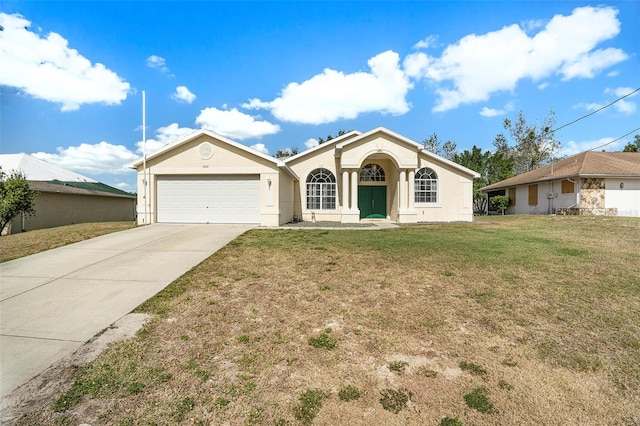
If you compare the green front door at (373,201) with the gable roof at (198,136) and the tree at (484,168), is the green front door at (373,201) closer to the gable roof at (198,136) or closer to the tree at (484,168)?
the gable roof at (198,136)

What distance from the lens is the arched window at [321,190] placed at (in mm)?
18203

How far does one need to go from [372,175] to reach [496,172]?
24.6 meters

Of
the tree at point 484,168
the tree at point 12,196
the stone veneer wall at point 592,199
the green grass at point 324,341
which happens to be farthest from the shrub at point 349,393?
the tree at point 484,168

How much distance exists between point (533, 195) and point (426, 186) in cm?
1178

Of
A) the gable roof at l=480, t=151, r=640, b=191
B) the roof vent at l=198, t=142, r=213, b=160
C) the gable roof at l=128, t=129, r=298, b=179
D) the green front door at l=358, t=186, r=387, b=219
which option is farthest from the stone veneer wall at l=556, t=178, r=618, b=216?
the roof vent at l=198, t=142, r=213, b=160

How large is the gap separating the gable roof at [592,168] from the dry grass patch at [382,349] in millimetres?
16789

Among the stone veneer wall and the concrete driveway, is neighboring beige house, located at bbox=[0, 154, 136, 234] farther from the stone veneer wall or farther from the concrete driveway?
the stone veneer wall

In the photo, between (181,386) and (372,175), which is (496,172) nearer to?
(372,175)

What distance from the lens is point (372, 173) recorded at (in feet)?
65.0

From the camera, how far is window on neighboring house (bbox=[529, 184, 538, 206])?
77.5ft

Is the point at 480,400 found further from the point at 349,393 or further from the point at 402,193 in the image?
the point at 402,193

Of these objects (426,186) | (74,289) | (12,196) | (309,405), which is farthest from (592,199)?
(12,196)

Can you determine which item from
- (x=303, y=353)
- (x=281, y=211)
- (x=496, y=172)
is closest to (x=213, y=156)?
(x=281, y=211)

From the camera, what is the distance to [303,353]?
3.57m
